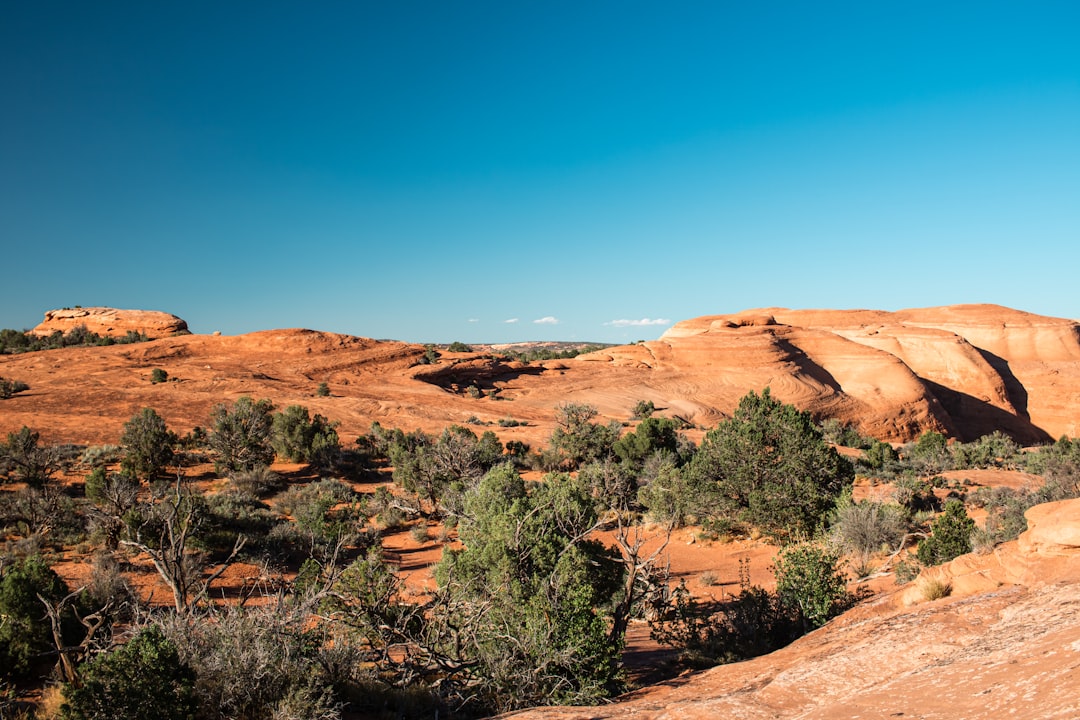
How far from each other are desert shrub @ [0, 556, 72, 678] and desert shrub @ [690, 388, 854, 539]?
14.5 meters

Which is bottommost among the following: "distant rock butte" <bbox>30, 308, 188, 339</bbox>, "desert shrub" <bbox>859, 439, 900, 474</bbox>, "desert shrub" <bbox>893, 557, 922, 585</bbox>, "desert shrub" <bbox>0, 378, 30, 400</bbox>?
"desert shrub" <bbox>859, 439, 900, 474</bbox>

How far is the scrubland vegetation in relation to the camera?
5.82 metres

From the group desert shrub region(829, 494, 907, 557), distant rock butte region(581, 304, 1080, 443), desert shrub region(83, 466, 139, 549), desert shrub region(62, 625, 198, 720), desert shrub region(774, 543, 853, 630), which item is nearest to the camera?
desert shrub region(62, 625, 198, 720)

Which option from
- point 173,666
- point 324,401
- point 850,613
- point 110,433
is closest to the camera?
point 173,666

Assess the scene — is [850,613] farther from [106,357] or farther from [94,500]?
[106,357]

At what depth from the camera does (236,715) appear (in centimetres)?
523

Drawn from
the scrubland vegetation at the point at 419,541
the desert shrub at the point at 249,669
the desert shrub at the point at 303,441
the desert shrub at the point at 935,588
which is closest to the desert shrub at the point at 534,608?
the scrubland vegetation at the point at 419,541

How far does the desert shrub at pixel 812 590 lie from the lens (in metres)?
8.70

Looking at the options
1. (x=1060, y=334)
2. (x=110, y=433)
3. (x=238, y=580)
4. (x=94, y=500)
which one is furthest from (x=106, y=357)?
(x=1060, y=334)

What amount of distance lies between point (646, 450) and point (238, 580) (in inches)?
605

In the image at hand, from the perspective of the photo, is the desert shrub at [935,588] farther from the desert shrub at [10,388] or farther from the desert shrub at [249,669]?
the desert shrub at [10,388]

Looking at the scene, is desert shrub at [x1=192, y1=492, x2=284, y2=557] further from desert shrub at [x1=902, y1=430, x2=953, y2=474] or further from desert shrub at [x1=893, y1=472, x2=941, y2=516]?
desert shrub at [x1=902, y1=430, x2=953, y2=474]

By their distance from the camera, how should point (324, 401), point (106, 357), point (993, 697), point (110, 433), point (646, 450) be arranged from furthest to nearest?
point (106, 357) < point (324, 401) < point (110, 433) < point (646, 450) < point (993, 697)

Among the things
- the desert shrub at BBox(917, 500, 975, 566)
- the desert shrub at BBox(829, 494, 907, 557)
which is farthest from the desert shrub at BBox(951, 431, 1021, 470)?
the desert shrub at BBox(917, 500, 975, 566)
